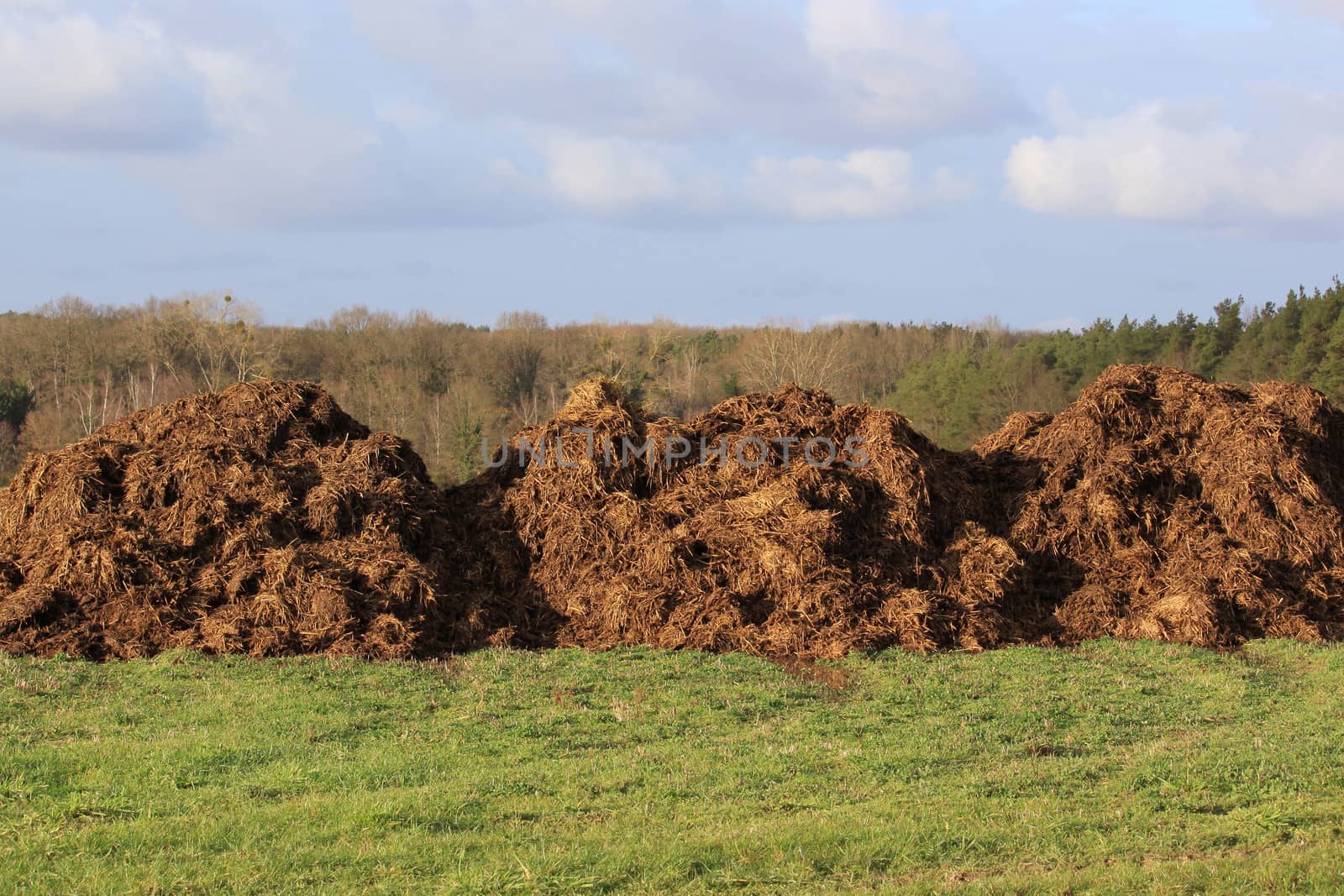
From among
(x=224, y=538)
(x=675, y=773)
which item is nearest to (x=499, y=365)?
(x=224, y=538)

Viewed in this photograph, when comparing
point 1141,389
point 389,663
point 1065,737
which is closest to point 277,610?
point 389,663

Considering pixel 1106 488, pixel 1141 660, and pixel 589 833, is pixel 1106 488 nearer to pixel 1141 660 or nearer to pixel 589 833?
pixel 1141 660

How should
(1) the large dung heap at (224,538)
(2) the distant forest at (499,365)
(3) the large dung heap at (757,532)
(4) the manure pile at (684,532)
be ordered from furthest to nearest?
(2) the distant forest at (499,365) → (3) the large dung heap at (757,532) → (4) the manure pile at (684,532) → (1) the large dung heap at (224,538)

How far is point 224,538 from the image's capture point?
11.3m

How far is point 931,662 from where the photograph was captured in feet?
34.2

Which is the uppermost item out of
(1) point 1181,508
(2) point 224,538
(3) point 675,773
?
(1) point 1181,508

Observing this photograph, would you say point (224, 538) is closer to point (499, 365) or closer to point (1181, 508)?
point (1181, 508)

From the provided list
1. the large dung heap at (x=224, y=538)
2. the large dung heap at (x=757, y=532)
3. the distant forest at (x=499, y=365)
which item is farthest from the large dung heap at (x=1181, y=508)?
the distant forest at (x=499, y=365)

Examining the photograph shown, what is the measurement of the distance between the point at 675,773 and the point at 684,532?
16.1ft

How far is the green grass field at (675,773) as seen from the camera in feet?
18.1

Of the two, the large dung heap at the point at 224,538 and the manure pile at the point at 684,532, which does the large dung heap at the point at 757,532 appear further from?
the large dung heap at the point at 224,538

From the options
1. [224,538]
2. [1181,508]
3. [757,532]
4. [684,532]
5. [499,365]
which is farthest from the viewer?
[499,365]

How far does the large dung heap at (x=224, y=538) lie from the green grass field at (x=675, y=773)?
564 mm

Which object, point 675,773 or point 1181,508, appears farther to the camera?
point 1181,508
